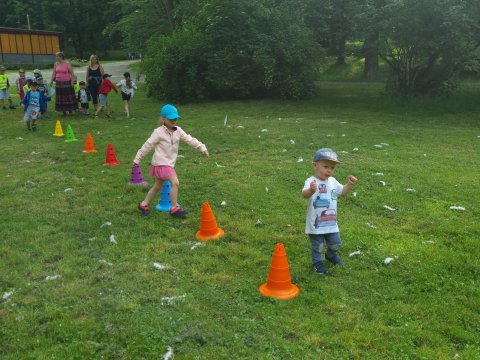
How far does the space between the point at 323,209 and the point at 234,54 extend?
16336mm

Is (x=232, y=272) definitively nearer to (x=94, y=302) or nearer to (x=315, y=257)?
(x=315, y=257)

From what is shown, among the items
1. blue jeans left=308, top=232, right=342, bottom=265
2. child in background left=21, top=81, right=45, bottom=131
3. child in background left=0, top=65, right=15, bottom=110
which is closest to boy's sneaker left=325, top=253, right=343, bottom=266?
blue jeans left=308, top=232, right=342, bottom=265

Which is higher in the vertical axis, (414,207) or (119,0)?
(119,0)

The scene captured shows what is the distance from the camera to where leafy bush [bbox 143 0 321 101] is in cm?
1967

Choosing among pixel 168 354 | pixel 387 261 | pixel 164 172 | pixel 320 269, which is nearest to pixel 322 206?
pixel 320 269

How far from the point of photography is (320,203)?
4730mm

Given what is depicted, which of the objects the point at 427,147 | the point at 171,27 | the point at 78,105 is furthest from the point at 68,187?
the point at 171,27

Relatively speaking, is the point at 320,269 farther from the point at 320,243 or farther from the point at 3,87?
the point at 3,87

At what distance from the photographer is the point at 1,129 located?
13.6 meters

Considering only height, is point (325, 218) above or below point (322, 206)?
below

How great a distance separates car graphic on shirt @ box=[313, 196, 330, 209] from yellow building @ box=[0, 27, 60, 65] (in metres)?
51.3

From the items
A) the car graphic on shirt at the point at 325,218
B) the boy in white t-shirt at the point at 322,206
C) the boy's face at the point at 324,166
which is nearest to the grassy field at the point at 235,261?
the boy in white t-shirt at the point at 322,206

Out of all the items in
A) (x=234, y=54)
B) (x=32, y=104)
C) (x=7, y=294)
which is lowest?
(x=7, y=294)

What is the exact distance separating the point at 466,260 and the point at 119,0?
27.7 metres
